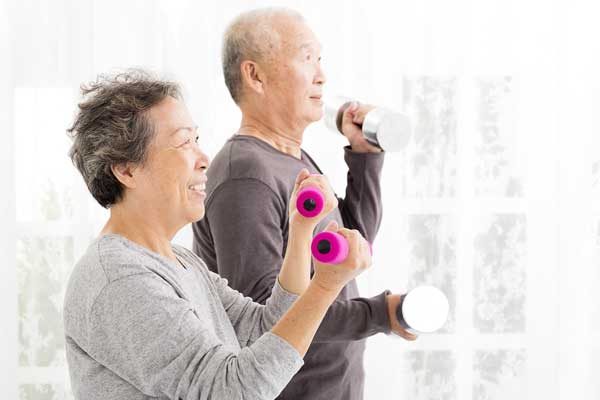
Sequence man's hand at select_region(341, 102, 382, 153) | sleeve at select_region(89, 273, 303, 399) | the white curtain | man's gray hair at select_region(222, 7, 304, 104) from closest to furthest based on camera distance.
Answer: sleeve at select_region(89, 273, 303, 399), man's gray hair at select_region(222, 7, 304, 104), man's hand at select_region(341, 102, 382, 153), the white curtain

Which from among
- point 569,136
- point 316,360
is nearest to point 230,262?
point 316,360

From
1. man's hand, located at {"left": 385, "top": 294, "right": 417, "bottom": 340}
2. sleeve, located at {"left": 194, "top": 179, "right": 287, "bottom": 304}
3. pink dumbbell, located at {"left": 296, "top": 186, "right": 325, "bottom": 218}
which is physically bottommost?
man's hand, located at {"left": 385, "top": 294, "right": 417, "bottom": 340}

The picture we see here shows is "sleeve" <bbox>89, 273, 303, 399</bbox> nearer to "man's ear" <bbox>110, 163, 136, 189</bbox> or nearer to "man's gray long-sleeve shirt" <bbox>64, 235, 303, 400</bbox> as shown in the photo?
"man's gray long-sleeve shirt" <bbox>64, 235, 303, 400</bbox>

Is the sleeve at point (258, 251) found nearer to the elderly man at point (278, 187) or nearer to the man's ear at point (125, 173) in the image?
the elderly man at point (278, 187)

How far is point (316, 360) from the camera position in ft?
5.87

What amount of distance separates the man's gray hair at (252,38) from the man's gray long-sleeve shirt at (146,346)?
727mm

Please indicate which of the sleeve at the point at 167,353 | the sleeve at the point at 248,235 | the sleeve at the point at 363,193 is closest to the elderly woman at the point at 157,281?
the sleeve at the point at 167,353

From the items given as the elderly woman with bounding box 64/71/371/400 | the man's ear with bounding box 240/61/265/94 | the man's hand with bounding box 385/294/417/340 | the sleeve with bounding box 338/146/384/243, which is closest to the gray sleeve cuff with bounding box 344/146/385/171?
the sleeve with bounding box 338/146/384/243

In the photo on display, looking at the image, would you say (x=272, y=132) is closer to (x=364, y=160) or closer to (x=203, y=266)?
(x=364, y=160)

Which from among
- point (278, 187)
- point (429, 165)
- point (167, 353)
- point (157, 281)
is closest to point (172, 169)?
point (157, 281)

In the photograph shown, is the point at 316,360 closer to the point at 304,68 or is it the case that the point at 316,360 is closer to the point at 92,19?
the point at 304,68

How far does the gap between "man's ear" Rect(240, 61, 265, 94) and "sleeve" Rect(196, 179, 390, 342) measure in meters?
0.27

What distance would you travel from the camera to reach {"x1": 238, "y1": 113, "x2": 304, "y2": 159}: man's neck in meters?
1.87

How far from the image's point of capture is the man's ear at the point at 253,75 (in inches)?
72.8
